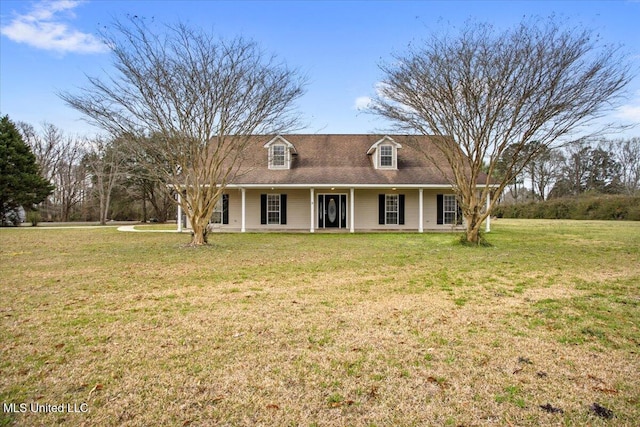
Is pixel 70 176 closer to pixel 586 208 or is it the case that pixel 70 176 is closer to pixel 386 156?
pixel 386 156

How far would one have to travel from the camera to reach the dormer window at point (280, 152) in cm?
1825

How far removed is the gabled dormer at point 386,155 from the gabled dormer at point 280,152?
429 cm

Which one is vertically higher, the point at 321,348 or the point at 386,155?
the point at 386,155

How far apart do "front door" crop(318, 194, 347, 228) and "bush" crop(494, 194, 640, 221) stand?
77.0 feet

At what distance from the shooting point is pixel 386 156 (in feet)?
60.8

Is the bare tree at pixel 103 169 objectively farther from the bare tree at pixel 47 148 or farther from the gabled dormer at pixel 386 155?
the gabled dormer at pixel 386 155

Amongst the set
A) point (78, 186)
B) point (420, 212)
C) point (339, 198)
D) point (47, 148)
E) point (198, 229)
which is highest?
point (47, 148)

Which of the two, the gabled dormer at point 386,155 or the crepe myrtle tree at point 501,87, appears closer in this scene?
the crepe myrtle tree at point 501,87

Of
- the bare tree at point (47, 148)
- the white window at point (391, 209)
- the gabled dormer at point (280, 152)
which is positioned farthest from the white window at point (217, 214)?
the bare tree at point (47, 148)

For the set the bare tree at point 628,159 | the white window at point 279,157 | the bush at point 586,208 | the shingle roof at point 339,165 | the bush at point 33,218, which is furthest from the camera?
the bare tree at point 628,159

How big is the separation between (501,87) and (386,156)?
8045 mm

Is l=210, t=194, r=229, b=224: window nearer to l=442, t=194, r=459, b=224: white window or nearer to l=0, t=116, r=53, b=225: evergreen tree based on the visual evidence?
l=442, t=194, r=459, b=224: white window

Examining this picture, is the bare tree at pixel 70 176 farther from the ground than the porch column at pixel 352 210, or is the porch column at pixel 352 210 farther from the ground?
the bare tree at pixel 70 176

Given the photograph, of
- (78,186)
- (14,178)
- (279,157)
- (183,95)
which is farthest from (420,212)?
(78,186)
